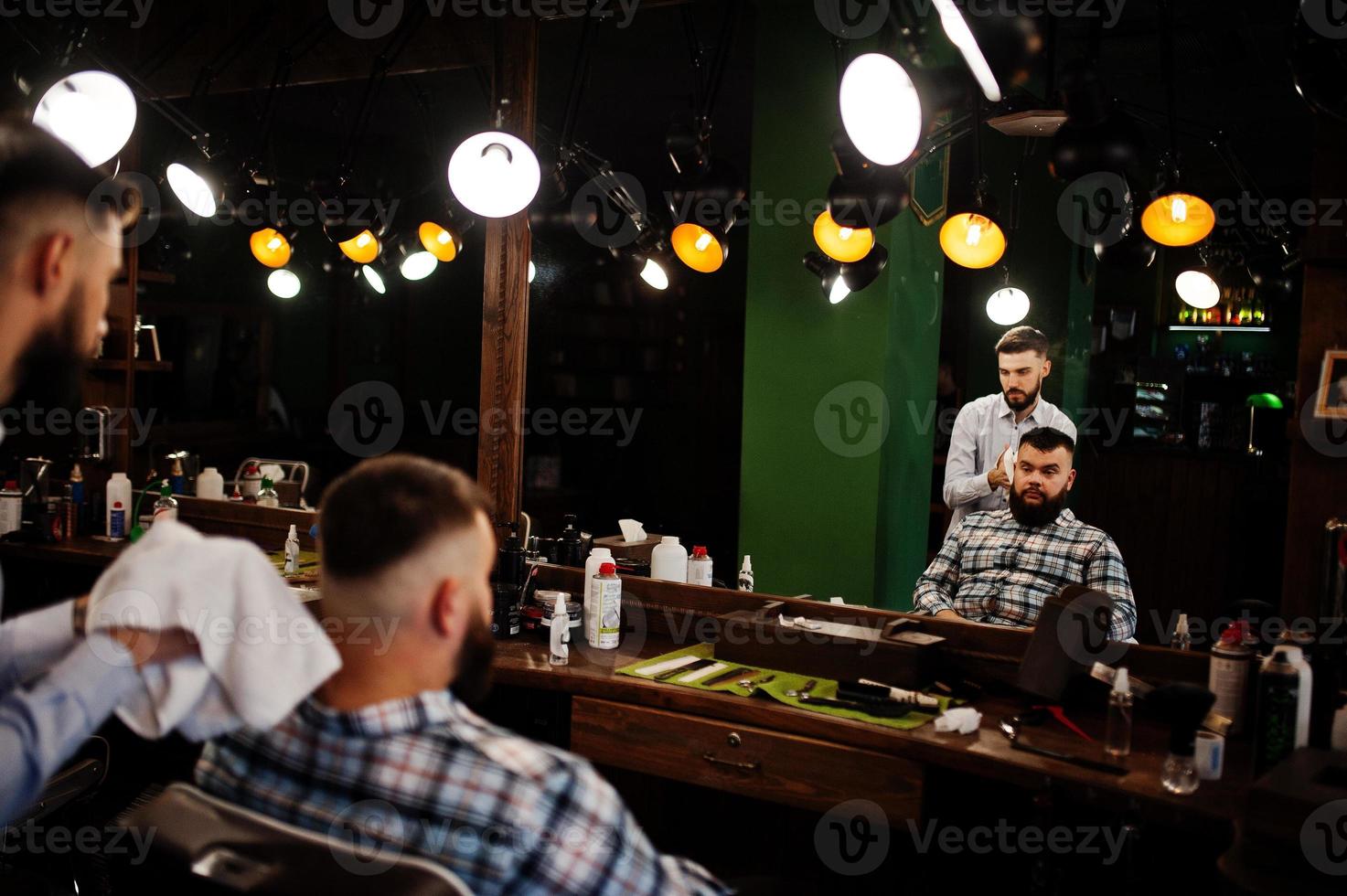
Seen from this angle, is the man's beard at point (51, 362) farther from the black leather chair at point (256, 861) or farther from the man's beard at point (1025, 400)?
the man's beard at point (1025, 400)

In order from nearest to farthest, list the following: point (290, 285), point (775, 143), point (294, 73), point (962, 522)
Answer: point (962, 522) < point (775, 143) < point (294, 73) < point (290, 285)

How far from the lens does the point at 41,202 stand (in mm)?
1268

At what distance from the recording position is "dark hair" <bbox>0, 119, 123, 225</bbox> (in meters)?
1.25

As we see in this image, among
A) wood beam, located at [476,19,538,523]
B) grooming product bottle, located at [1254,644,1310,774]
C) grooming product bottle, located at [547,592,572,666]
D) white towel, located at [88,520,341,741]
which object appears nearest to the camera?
white towel, located at [88,520,341,741]

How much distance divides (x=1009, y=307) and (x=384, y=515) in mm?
2217

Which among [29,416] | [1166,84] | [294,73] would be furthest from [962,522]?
[29,416]

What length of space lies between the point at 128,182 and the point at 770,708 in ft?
12.3

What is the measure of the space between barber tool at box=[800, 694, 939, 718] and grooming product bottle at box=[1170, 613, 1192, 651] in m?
0.63

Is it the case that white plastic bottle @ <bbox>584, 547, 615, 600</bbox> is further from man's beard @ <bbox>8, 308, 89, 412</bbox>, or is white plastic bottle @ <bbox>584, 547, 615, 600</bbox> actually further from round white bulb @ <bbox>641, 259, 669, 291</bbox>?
man's beard @ <bbox>8, 308, 89, 412</bbox>

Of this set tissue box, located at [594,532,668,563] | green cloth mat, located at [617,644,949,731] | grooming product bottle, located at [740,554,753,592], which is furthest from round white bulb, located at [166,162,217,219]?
green cloth mat, located at [617,644,949,731]

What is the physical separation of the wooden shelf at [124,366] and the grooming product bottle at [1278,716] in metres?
4.42

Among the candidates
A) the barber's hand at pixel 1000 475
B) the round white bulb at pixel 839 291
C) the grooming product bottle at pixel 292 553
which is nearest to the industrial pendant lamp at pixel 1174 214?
the barber's hand at pixel 1000 475

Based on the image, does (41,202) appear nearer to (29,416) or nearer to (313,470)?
(313,470)

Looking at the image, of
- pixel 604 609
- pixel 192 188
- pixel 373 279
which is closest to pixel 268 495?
pixel 373 279
